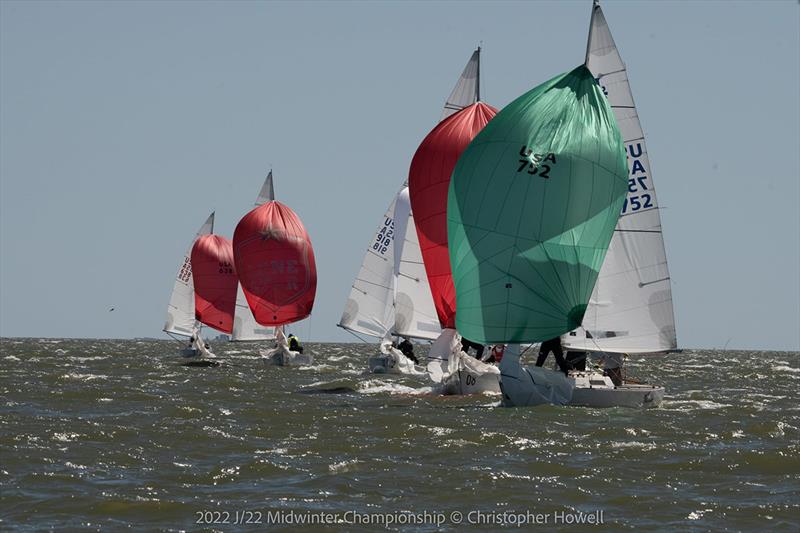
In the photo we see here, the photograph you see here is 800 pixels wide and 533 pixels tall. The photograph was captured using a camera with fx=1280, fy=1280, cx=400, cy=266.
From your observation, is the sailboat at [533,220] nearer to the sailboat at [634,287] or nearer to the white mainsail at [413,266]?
the sailboat at [634,287]

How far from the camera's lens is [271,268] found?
5756 cm

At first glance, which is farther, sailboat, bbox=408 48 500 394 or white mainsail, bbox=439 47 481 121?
white mainsail, bbox=439 47 481 121

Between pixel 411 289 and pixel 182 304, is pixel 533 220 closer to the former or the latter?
pixel 411 289

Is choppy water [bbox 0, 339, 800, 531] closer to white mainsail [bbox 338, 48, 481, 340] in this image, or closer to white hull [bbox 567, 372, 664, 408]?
white hull [bbox 567, 372, 664, 408]

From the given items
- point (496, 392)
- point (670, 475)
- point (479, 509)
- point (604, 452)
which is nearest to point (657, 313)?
point (496, 392)

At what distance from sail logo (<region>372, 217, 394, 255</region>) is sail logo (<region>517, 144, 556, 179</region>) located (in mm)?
24848

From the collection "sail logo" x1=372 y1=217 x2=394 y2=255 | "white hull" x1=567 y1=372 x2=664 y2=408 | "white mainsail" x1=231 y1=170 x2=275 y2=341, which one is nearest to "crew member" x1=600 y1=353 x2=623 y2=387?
"white hull" x1=567 y1=372 x2=664 y2=408

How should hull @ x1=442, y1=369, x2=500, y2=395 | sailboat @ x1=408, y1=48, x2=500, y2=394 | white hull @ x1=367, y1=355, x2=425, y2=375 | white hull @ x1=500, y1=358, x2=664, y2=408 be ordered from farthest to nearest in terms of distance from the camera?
white hull @ x1=367, y1=355, x2=425, y2=375, sailboat @ x1=408, y1=48, x2=500, y2=394, hull @ x1=442, y1=369, x2=500, y2=395, white hull @ x1=500, y1=358, x2=664, y2=408

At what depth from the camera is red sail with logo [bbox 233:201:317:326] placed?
57594mm

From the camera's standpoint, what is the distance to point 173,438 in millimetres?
21594

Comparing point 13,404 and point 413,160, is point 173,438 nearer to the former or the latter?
point 13,404

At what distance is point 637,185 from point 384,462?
1449cm

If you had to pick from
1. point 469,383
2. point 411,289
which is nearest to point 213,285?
point 411,289

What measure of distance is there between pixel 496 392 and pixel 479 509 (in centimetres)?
1901
